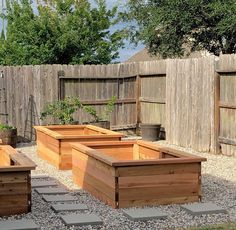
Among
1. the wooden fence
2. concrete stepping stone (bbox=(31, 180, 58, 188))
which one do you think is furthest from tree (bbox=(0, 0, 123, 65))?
concrete stepping stone (bbox=(31, 180, 58, 188))

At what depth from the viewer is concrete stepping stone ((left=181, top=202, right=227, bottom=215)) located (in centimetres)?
728

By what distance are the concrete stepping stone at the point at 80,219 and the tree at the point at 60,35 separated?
1650cm

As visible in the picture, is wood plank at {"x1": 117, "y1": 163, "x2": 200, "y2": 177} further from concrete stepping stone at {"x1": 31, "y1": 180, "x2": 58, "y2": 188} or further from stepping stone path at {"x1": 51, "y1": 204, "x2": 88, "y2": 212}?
concrete stepping stone at {"x1": 31, "y1": 180, "x2": 58, "y2": 188}

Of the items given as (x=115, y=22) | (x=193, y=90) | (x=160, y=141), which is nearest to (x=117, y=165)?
(x=193, y=90)

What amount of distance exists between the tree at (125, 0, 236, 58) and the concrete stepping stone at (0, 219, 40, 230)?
704 inches

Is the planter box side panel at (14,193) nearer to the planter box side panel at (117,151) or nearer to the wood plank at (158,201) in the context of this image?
the wood plank at (158,201)

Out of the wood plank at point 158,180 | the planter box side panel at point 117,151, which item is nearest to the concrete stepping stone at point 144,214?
the wood plank at point 158,180

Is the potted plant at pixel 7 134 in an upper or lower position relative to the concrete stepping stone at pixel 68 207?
upper

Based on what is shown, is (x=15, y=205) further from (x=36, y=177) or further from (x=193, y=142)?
(x=193, y=142)

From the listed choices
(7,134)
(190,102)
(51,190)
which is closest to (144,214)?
(51,190)

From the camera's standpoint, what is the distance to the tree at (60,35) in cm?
2333

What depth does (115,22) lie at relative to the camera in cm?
2609

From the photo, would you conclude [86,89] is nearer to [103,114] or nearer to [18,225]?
[103,114]

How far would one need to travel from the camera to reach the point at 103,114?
55.1ft
